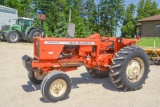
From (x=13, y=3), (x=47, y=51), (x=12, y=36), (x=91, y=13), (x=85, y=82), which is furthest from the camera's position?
(x=91, y=13)

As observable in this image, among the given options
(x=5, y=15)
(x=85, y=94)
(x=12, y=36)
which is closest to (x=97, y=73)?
(x=85, y=94)

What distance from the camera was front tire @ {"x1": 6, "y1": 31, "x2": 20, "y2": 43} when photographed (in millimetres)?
19422

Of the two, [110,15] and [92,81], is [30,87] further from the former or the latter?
[110,15]

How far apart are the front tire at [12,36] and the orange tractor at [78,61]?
45.9ft

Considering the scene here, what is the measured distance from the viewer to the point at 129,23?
4462 cm

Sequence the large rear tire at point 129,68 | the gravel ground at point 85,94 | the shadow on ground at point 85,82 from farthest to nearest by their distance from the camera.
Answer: the shadow on ground at point 85,82 → the large rear tire at point 129,68 → the gravel ground at point 85,94

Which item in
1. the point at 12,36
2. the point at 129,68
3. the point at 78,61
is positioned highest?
the point at 12,36

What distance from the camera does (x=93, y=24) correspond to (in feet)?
155

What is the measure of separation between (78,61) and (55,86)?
44.8 inches

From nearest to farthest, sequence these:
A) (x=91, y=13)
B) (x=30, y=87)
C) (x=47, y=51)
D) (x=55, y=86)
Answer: (x=55, y=86) < (x=47, y=51) < (x=30, y=87) < (x=91, y=13)

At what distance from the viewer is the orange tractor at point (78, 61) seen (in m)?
5.23

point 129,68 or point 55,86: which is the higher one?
point 129,68

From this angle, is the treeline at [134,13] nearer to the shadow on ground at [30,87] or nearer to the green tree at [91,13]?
the green tree at [91,13]

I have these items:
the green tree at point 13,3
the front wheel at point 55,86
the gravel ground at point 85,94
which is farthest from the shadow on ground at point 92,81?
the green tree at point 13,3
